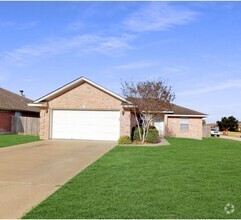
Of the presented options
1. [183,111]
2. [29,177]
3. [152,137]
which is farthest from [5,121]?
[29,177]

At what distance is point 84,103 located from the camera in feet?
80.2

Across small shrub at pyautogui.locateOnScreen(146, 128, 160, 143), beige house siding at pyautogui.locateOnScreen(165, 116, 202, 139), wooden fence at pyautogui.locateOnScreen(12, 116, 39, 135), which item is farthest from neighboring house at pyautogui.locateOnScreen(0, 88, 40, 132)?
beige house siding at pyautogui.locateOnScreen(165, 116, 202, 139)

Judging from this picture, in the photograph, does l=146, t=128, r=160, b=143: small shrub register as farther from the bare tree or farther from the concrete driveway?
the concrete driveway

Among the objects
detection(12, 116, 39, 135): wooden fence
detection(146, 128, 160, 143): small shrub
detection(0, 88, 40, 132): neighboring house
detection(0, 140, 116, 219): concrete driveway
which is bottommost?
detection(0, 140, 116, 219): concrete driveway

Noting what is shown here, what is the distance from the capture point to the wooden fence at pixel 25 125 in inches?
1235

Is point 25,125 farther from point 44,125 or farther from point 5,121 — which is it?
point 44,125

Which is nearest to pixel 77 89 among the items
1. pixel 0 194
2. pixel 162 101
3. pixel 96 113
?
pixel 96 113

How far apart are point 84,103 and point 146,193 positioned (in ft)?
57.4

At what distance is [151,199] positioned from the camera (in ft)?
22.6

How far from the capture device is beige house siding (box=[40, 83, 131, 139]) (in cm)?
2397

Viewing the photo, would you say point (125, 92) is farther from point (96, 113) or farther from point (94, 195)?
point (94, 195)

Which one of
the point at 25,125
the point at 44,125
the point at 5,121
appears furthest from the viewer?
the point at 25,125

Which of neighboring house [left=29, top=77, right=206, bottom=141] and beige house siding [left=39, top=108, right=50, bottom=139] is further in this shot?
beige house siding [left=39, top=108, right=50, bottom=139]

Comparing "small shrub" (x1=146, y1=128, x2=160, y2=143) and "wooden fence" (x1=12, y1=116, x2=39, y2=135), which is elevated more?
"wooden fence" (x1=12, y1=116, x2=39, y2=135)
